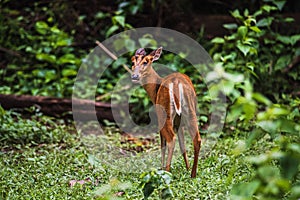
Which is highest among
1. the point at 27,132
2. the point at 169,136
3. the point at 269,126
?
the point at 269,126

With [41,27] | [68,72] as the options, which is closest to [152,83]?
[68,72]

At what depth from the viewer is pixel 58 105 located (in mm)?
7441

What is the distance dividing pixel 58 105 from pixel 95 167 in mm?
2404

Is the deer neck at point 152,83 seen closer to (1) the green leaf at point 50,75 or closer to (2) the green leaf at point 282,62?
(2) the green leaf at point 282,62

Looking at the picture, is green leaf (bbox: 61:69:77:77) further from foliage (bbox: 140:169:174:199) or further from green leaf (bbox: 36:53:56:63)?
foliage (bbox: 140:169:174:199)

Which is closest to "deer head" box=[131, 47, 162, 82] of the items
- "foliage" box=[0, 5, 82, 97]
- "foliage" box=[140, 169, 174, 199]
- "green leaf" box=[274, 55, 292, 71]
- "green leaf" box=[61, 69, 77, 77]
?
"foliage" box=[140, 169, 174, 199]

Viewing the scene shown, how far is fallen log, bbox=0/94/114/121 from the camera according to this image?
740 cm

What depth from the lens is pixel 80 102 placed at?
7.46 metres

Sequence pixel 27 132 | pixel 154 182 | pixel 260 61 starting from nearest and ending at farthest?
1. pixel 154 182
2. pixel 27 132
3. pixel 260 61

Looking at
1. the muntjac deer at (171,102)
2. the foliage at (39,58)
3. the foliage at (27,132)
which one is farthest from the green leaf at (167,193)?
the foliage at (39,58)

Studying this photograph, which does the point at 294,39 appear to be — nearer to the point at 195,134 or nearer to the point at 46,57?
the point at 195,134

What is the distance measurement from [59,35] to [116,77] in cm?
119

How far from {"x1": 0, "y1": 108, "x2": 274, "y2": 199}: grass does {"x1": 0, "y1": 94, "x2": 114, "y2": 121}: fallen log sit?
545mm

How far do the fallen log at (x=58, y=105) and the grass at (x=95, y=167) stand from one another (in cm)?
54
